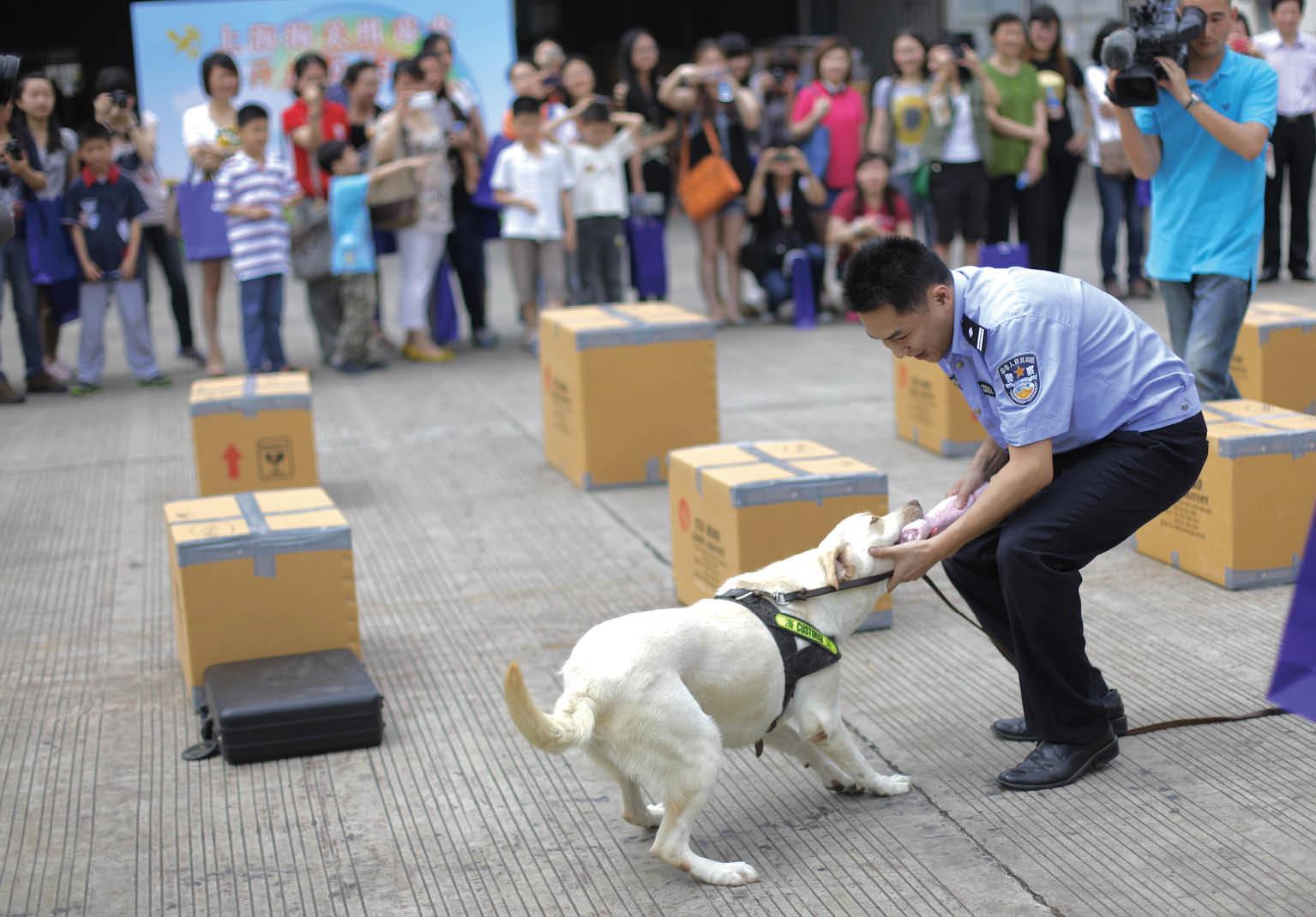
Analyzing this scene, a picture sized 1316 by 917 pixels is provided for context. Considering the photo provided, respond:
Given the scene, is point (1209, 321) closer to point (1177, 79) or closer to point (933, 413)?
point (1177, 79)

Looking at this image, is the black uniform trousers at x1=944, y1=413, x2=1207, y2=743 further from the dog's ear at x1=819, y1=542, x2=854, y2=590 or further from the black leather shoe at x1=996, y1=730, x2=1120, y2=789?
the dog's ear at x1=819, y1=542, x2=854, y2=590

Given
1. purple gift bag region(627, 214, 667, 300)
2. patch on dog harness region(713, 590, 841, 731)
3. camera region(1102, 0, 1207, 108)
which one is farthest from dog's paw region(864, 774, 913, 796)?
purple gift bag region(627, 214, 667, 300)

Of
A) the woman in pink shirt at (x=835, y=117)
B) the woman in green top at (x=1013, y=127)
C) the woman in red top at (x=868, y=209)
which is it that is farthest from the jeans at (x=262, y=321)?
the woman in green top at (x=1013, y=127)

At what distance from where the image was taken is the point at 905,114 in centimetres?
1071

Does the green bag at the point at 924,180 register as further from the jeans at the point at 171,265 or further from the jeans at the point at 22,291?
the jeans at the point at 22,291

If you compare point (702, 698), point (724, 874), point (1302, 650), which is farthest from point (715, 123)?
point (1302, 650)

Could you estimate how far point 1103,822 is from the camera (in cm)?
347

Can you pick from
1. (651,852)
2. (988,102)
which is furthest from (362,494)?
(988,102)

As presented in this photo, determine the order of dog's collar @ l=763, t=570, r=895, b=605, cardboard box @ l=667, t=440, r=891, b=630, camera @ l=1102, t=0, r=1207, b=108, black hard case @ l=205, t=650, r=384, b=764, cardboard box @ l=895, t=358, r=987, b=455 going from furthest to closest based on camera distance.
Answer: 1. cardboard box @ l=895, t=358, r=987, b=455
2. camera @ l=1102, t=0, r=1207, b=108
3. cardboard box @ l=667, t=440, r=891, b=630
4. black hard case @ l=205, t=650, r=384, b=764
5. dog's collar @ l=763, t=570, r=895, b=605

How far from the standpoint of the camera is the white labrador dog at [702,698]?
3156 millimetres

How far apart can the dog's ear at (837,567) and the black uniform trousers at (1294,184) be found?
8.71 metres

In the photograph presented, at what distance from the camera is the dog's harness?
135 inches

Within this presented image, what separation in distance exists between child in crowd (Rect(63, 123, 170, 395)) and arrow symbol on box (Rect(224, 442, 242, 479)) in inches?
135

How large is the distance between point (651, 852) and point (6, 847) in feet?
5.27
